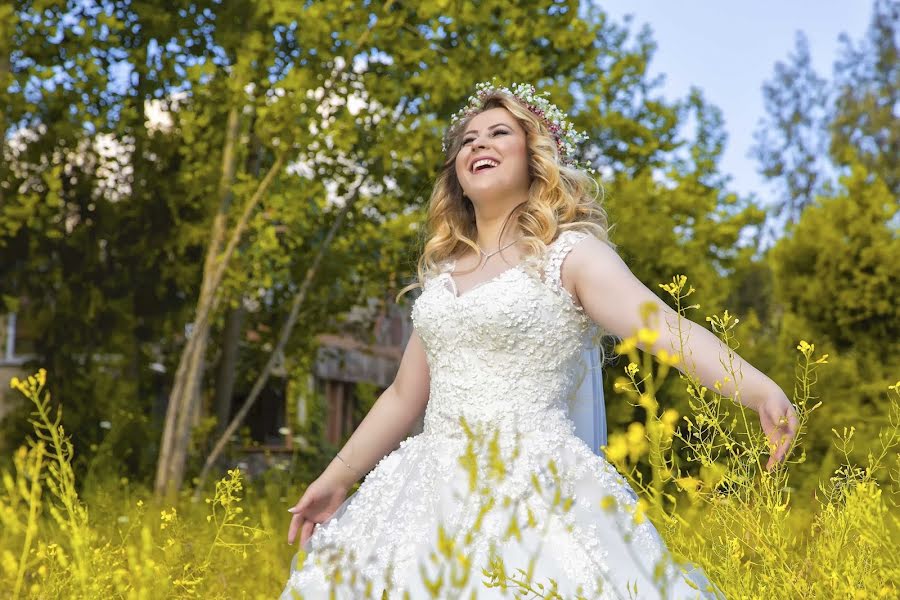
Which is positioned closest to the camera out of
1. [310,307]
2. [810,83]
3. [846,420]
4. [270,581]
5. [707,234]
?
[270,581]

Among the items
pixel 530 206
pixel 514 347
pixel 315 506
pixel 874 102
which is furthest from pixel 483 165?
pixel 874 102

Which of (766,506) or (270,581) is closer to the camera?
(766,506)

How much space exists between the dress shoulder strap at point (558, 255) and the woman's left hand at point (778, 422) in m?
0.64

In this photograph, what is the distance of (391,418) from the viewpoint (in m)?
2.80

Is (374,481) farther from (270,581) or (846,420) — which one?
(846,420)

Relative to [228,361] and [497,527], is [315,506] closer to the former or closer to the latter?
[497,527]

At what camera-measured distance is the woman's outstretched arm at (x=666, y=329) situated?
6.55 feet

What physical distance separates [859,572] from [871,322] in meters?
6.95

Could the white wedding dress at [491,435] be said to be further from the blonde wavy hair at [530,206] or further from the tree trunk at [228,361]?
the tree trunk at [228,361]

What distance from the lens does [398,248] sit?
7.65 meters

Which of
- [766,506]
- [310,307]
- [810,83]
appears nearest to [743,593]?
[766,506]

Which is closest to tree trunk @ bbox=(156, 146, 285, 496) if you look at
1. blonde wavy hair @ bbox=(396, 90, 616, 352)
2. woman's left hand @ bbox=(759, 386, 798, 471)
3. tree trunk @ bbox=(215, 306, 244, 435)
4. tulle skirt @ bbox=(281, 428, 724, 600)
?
tree trunk @ bbox=(215, 306, 244, 435)

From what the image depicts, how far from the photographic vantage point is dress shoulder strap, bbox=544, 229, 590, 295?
2.53 metres

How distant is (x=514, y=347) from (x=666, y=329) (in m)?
0.42
